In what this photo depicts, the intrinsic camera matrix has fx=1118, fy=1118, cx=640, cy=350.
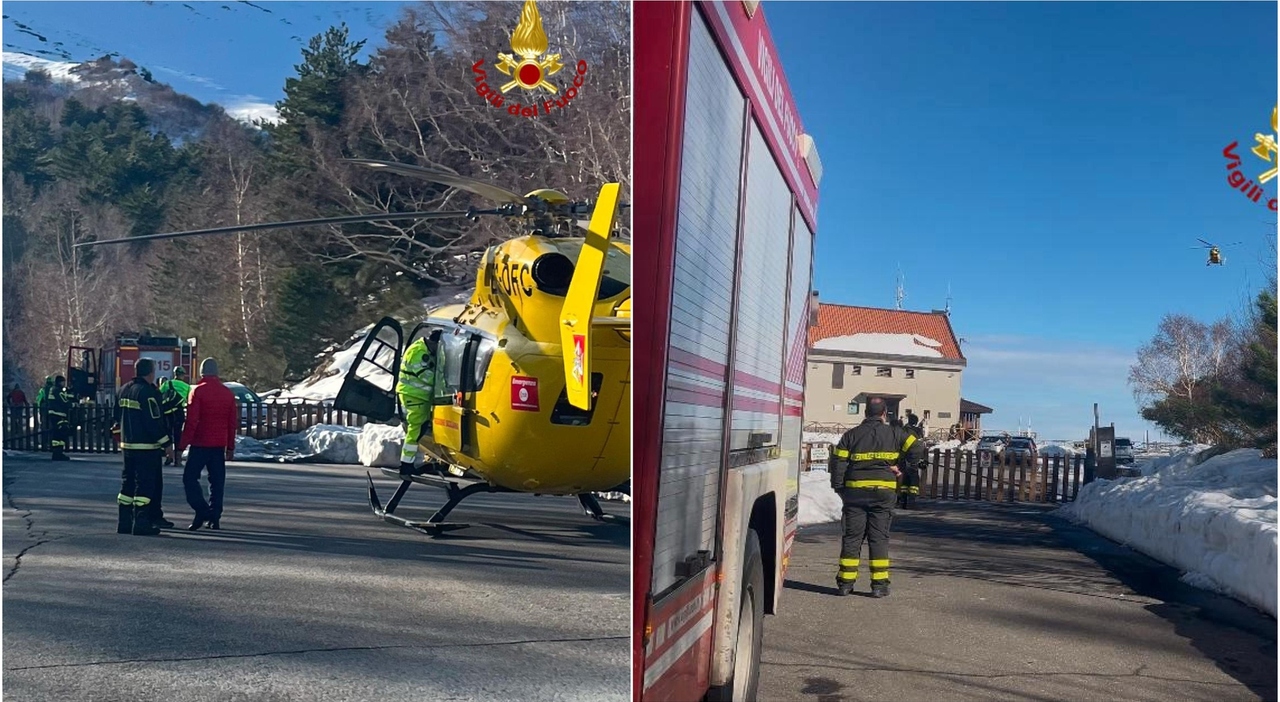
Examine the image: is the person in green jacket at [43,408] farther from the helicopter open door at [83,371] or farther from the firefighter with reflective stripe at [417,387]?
the firefighter with reflective stripe at [417,387]

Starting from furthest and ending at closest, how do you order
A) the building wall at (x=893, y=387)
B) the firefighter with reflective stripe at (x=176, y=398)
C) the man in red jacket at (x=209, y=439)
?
the building wall at (x=893, y=387), the man in red jacket at (x=209, y=439), the firefighter with reflective stripe at (x=176, y=398)

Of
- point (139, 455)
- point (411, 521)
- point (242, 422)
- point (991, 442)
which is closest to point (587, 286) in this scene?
point (242, 422)

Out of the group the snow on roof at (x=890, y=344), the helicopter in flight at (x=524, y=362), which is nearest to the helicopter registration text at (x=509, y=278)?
the helicopter in flight at (x=524, y=362)

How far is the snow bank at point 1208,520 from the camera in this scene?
28.6 ft

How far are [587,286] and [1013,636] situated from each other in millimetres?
5233

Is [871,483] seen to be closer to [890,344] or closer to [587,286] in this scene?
[587,286]

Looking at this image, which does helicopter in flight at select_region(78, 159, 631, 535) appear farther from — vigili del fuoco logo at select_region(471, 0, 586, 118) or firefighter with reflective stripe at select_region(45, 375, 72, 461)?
firefighter with reflective stripe at select_region(45, 375, 72, 461)

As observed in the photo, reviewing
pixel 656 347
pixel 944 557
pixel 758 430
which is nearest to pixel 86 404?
pixel 656 347

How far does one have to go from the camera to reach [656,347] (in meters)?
2.74

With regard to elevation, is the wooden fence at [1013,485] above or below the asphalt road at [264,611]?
below

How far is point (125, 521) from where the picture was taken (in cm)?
399

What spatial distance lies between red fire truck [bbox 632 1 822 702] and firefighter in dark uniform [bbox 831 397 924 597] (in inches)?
150

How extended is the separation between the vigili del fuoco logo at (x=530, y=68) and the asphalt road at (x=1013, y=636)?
359 centimetres

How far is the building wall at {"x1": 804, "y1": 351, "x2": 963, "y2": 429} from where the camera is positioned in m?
51.1
